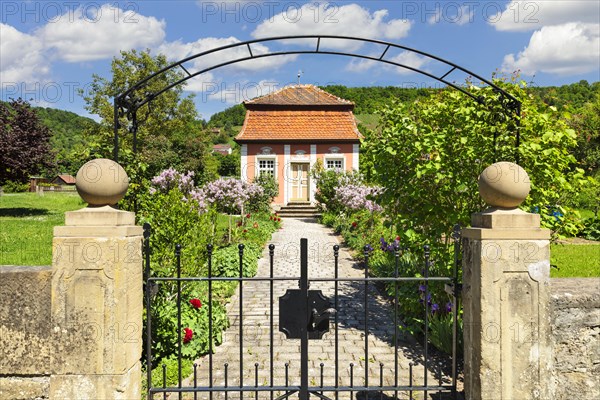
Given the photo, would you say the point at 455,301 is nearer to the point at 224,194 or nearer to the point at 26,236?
the point at 224,194

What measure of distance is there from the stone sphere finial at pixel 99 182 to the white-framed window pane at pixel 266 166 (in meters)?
19.9

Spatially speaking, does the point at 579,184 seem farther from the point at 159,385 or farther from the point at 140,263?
the point at 159,385

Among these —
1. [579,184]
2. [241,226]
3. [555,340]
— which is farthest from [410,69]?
[241,226]

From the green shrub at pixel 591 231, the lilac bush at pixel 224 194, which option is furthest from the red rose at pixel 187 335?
the green shrub at pixel 591 231

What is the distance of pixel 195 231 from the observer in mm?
5770

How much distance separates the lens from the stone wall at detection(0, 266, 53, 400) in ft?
8.93

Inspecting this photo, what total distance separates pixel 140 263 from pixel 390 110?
3303 mm

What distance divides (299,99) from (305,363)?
879 inches

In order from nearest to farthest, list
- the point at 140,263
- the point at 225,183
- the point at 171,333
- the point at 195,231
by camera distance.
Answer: the point at 140,263
the point at 171,333
the point at 195,231
the point at 225,183

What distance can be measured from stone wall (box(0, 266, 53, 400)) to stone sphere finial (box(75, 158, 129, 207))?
0.58 m

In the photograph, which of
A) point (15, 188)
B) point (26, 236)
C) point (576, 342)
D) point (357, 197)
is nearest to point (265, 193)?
point (357, 197)

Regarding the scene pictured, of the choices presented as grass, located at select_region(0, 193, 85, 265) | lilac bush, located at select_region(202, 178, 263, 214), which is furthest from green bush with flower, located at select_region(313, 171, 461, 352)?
grass, located at select_region(0, 193, 85, 265)

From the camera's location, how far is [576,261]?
9266 millimetres

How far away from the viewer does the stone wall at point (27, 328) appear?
2.72 m
